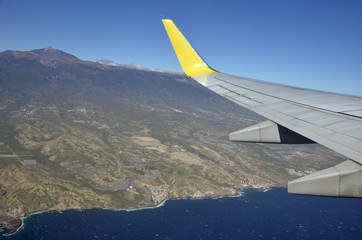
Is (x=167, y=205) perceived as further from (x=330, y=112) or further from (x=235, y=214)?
(x=330, y=112)

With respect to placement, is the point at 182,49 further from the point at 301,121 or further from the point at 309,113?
the point at 301,121

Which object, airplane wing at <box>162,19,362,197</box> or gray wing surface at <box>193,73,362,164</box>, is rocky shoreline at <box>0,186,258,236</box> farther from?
gray wing surface at <box>193,73,362,164</box>

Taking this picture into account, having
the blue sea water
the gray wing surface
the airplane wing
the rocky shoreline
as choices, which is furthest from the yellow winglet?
the rocky shoreline

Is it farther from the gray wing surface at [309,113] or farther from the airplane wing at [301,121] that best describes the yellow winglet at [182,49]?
the gray wing surface at [309,113]

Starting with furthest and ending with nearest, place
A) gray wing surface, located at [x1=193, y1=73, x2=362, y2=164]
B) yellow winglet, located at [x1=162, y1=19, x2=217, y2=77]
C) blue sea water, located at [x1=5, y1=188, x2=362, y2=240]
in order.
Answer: blue sea water, located at [x1=5, y1=188, x2=362, y2=240]
yellow winglet, located at [x1=162, y1=19, x2=217, y2=77]
gray wing surface, located at [x1=193, y1=73, x2=362, y2=164]

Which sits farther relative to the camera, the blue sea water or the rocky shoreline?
the blue sea water

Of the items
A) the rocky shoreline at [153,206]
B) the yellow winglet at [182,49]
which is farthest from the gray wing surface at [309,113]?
the rocky shoreline at [153,206]

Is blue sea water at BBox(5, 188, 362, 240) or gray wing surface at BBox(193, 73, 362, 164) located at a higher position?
gray wing surface at BBox(193, 73, 362, 164)

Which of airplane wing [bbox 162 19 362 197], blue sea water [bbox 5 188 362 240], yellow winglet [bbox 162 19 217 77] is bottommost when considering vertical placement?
blue sea water [bbox 5 188 362 240]
